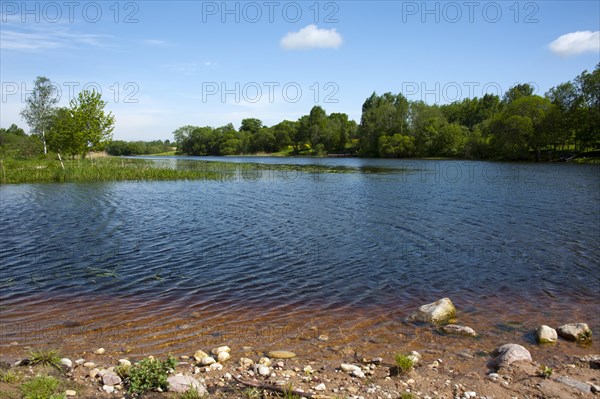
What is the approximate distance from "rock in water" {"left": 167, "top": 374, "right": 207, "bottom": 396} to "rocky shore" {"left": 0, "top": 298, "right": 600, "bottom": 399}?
0.05 ft

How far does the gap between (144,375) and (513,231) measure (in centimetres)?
2102

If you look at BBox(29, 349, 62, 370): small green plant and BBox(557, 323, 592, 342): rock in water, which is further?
BBox(557, 323, 592, 342): rock in water

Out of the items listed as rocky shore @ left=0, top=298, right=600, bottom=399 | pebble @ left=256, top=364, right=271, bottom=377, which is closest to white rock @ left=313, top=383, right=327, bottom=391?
rocky shore @ left=0, top=298, right=600, bottom=399

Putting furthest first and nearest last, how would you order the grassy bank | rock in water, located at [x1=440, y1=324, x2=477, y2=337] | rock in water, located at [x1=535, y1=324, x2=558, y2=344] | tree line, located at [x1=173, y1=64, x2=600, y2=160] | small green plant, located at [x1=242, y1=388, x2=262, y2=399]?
tree line, located at [x1=173, y1=64, x2=600, y2=160] < the grassy bank < rock in water, located at [x1=440, y1=324, x2=477, y2=337] < rock in water, located at [x1=535, y1=324, x2=558, y2=344] < small green plant, located at [x1=242, y1=388, x2=262, y2=399]

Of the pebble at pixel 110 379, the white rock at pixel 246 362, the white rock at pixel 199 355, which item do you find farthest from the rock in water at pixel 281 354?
the pebble at pixel 110 379

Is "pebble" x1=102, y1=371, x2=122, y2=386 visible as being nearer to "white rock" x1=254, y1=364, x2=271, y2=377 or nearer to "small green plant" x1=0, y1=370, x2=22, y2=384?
"small green plant" x1=0, y1=370, x2=22, y2=384

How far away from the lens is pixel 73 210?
1115 inches

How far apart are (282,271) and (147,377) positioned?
8831mm

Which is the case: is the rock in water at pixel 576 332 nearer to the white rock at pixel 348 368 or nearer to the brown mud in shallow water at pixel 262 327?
the brown mud in shallow water at pixel 262 327

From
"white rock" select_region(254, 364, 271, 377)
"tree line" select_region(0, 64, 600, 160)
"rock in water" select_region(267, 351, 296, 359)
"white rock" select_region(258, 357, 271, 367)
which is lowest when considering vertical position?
"rock in water" select_region(267, 351, 296, 359)

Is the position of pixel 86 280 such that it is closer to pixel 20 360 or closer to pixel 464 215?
pixel 20 360

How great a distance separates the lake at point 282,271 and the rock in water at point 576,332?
736mm

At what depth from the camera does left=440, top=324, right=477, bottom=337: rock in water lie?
32.8 ft

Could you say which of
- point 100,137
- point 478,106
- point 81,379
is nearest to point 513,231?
point 81,379
